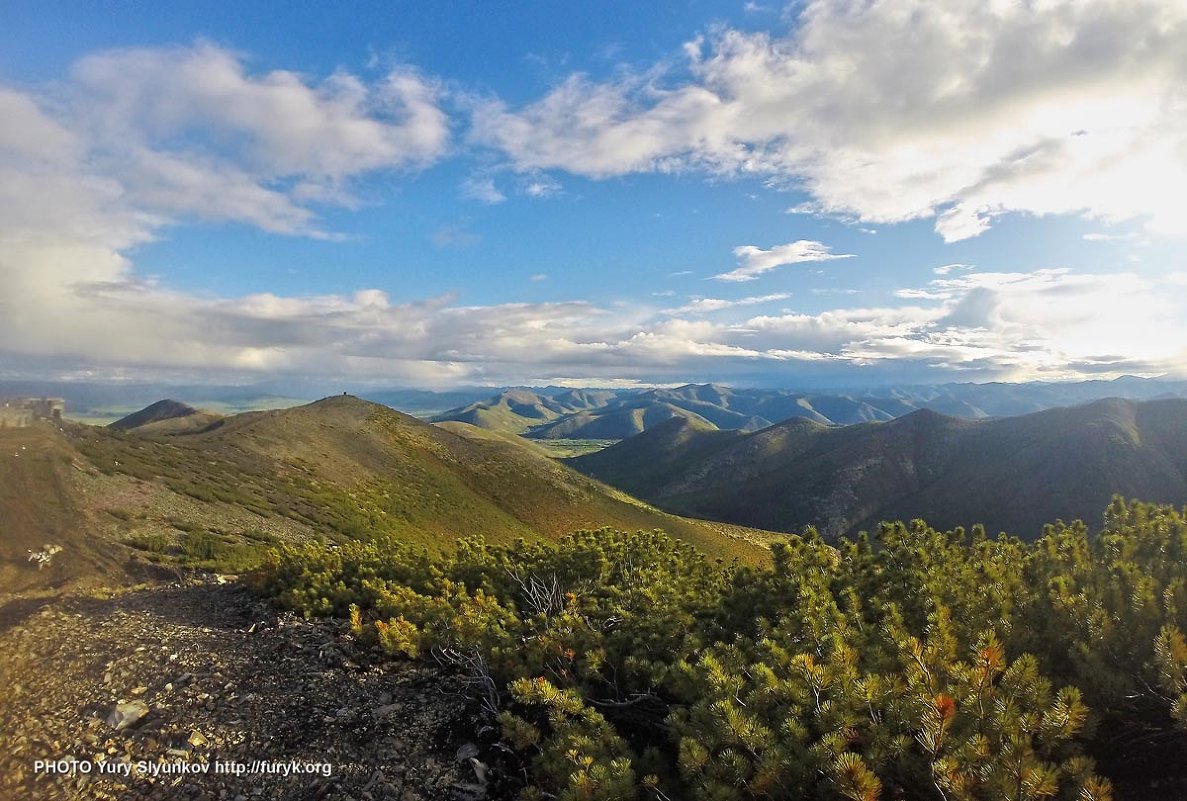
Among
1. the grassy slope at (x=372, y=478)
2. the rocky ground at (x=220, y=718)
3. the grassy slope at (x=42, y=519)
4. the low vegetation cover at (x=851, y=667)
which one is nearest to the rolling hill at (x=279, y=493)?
the grassy slope at (x=42, y=519)

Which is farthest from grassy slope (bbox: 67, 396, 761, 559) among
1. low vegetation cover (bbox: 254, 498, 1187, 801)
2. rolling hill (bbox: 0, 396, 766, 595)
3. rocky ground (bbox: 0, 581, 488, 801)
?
low vegetation cover (bbox: 254, 498, 1187, 801)

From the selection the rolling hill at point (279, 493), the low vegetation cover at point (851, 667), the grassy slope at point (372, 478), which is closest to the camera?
the low vegetation cover at point (851, 667)

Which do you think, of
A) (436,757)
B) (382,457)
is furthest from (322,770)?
(382,457)

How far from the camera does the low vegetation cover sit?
8477 mm

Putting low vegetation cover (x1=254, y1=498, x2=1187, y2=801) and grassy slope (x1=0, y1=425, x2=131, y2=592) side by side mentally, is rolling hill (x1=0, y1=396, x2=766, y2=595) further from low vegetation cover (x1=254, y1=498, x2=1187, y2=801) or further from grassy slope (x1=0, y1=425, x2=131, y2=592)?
low vegetation cover (x1=254, y1=498, x2=1187, y2=801)

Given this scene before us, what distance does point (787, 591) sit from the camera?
16484 mm

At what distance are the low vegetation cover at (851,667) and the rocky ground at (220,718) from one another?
1405mm

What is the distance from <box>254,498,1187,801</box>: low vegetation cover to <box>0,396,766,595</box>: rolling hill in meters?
34.8

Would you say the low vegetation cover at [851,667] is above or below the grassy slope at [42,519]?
above

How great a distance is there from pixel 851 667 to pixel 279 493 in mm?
82298

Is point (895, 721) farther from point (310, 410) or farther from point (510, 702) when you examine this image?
point (310, 410)

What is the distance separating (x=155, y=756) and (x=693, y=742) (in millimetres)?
14333

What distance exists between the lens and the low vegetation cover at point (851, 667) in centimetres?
848

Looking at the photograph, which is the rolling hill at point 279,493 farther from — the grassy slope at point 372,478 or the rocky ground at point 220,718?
the rocky ground at point 220,718
